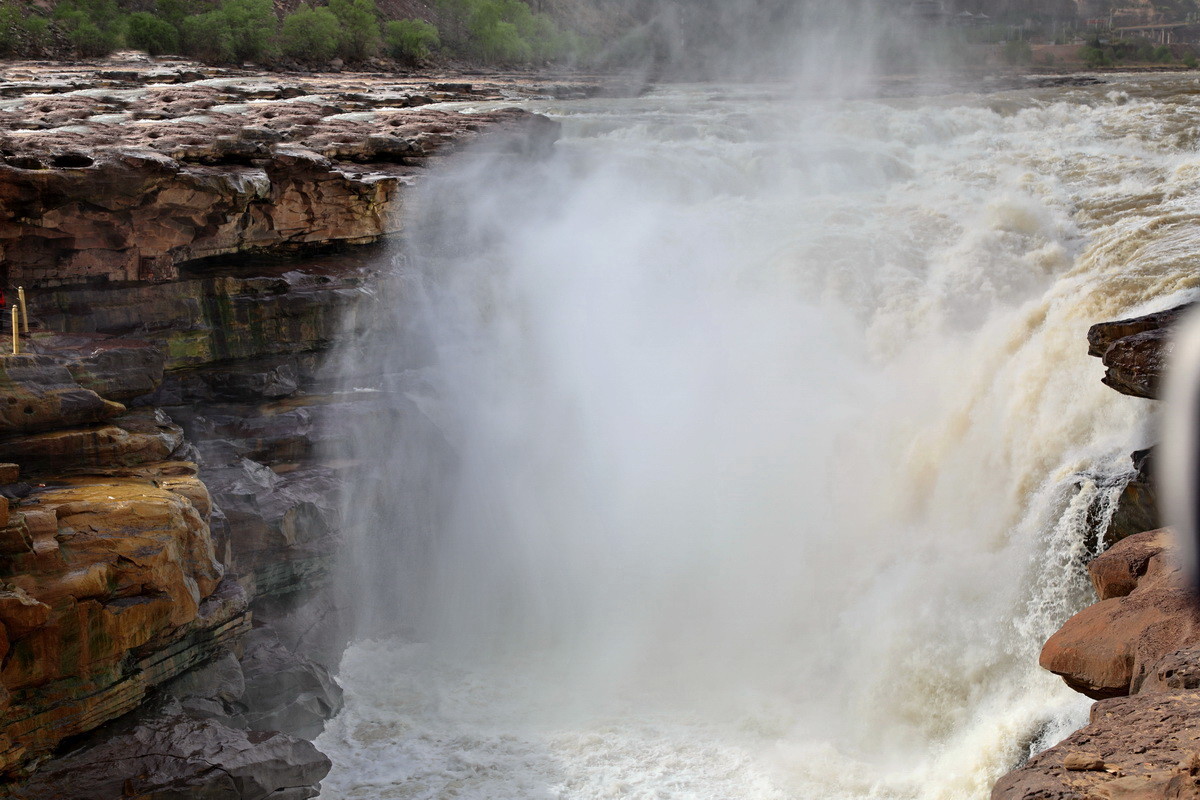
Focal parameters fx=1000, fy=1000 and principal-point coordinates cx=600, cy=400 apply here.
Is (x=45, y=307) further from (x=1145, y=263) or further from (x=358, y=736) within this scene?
(x=1145, y=263)

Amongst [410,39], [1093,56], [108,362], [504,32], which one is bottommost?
[108,362]

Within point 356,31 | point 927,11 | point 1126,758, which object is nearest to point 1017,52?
point 927,11

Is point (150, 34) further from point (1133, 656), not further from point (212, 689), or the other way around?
point (1133, 656)

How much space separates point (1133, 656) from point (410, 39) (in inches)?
1373

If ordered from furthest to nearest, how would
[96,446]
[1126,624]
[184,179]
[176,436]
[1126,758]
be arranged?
[184,179] < [176,436] < [96,446] < [1126,624] < [1126,758]

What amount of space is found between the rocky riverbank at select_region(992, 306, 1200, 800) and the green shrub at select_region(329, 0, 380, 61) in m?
31.6

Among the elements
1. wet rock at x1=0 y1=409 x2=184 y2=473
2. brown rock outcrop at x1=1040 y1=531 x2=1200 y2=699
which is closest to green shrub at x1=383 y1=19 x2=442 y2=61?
wet rock at x1=0 y1=409 x2=184 y2=473

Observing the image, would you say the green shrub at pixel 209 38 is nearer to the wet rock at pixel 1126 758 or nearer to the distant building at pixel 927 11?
the distant building at pixel 927 11

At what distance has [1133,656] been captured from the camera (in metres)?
6.98

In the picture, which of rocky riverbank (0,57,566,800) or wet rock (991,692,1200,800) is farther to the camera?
rocky riverbank (0,57,566,800)

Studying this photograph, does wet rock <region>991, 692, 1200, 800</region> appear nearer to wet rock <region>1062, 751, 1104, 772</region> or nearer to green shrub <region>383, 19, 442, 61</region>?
wet rock <region>1062, 751, 1104, 772</region>

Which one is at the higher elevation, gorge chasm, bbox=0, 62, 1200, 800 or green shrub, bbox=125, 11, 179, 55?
green shrub, bbox=125, 11, 179, 55

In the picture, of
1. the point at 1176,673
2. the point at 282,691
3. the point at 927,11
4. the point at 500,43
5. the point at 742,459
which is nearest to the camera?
the point at 1176,673

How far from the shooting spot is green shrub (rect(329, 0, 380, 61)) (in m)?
35.2
